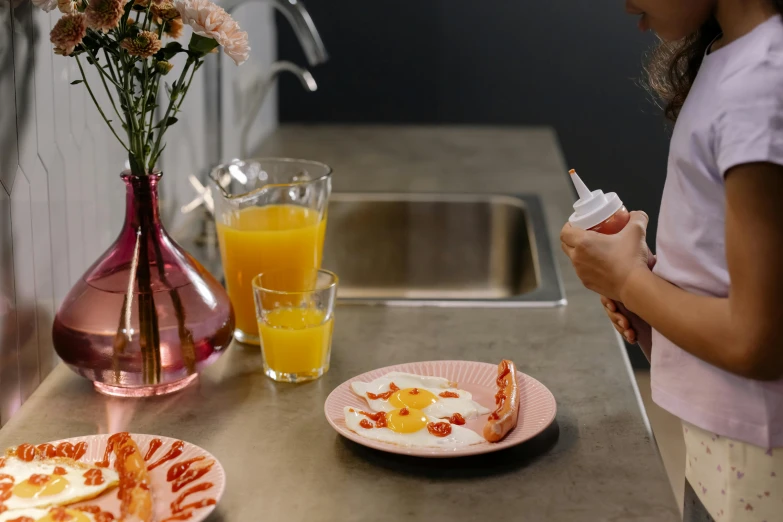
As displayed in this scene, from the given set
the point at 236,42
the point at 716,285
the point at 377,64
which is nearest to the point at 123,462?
the point at 236,42

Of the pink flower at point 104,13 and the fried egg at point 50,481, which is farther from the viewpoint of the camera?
the pink flower at point 104,13

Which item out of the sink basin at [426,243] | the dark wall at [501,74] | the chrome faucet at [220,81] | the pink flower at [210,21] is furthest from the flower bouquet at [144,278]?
the dark wall at [501,74]

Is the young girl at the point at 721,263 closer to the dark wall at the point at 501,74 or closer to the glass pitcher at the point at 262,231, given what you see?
the glass pitcher at the point at 262,231

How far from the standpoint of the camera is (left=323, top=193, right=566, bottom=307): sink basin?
2.03m

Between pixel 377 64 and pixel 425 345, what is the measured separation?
1763 millimetres

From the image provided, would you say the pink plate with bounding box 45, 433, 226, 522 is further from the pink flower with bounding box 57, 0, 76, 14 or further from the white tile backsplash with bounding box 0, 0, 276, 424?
the pink flower with bounding box 57, 0, 76, 14

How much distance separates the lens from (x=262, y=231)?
1.23m

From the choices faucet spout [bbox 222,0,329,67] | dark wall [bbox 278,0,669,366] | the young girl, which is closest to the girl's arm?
the young girl

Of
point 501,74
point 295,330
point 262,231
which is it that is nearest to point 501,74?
point 501,74

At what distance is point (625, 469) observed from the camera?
917 mm

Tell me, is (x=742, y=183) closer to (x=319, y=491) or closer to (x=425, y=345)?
(x=319, y=491)

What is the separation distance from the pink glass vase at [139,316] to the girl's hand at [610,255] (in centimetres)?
42

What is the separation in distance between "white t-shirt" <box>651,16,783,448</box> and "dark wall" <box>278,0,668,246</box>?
2058mm

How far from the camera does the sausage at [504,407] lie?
0.92 meters
